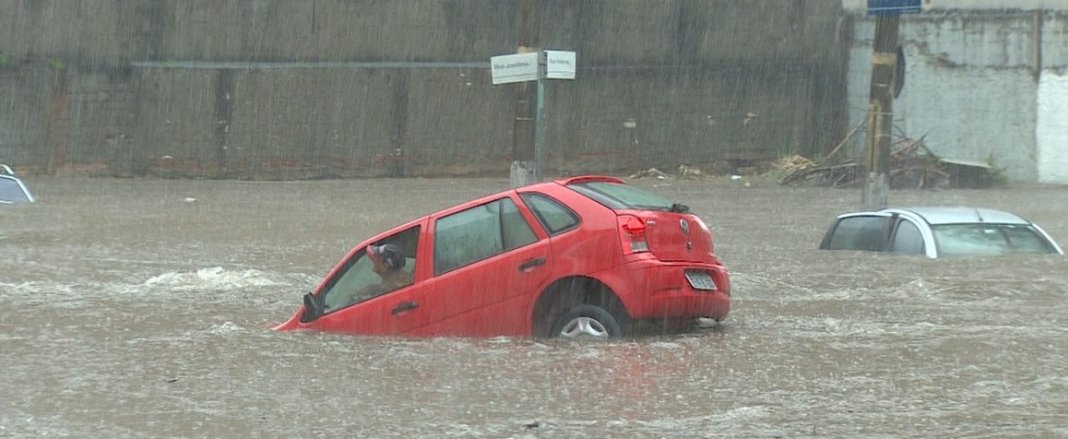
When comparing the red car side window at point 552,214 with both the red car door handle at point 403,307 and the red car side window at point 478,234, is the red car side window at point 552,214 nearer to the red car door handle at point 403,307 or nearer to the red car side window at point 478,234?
the red car side window at point 478,234

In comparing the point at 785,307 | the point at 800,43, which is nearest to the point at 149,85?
the point at 800,43

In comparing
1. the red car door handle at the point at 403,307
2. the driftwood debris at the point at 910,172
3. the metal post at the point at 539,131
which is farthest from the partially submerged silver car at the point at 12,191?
the driftwood debris at the point at 910,172

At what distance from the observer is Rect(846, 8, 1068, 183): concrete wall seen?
2952 cm

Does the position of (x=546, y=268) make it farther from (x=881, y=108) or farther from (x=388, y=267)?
(x=881, y=108)

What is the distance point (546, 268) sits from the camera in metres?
9.04

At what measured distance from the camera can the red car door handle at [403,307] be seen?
9602 mm

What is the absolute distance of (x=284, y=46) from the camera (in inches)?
1158

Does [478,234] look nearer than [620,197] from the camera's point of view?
No

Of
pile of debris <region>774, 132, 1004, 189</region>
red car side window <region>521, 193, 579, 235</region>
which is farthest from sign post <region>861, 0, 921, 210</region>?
pile of debris <region>774, 132, 1004, 189</region>

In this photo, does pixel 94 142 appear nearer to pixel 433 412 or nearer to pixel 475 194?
pixel 475 194

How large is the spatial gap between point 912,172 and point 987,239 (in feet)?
54.8

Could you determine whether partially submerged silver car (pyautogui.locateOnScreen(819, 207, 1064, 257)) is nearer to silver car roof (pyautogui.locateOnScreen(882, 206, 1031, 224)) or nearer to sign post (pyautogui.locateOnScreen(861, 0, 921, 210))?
silver car roof (pyautogui.locateOnScreen(882, 206, 1031, 224))

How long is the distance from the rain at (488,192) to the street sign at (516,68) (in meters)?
0.83

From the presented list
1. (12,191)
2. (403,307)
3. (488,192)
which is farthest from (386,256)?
(488,192)
